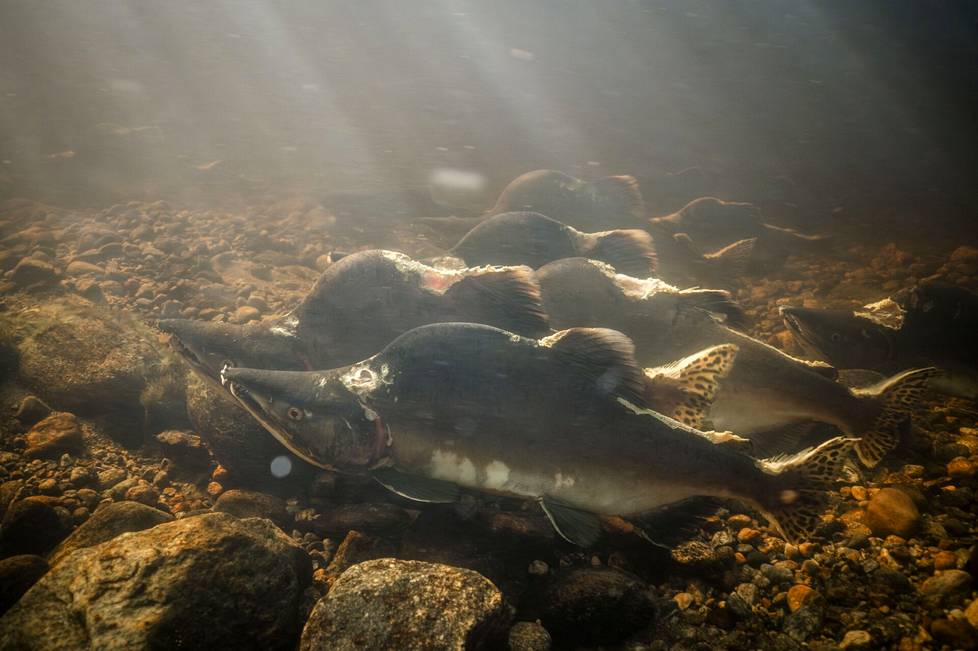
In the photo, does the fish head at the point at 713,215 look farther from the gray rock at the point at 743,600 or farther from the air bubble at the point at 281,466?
the air bubble at the point at 281,466

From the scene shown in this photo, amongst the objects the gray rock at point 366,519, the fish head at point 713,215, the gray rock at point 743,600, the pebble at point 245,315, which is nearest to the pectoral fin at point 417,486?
the gray rock at point 366,519

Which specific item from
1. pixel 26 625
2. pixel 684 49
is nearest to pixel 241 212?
pixel 26 625

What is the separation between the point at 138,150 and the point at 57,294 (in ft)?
39.9

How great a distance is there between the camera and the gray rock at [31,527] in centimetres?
284

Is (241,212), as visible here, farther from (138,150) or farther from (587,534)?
(587,534)

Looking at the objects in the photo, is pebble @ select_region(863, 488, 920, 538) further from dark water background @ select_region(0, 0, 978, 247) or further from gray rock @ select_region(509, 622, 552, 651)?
dark water background @ select_region(0, 0, 978, 247)

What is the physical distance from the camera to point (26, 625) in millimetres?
2002

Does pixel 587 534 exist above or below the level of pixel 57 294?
above

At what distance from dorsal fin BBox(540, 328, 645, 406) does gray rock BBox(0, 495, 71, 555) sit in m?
3.60

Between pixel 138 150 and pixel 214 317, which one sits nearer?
pixel 214 317

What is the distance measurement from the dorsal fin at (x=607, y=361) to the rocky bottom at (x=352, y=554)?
40.7 inches

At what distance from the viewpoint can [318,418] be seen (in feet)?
9.55

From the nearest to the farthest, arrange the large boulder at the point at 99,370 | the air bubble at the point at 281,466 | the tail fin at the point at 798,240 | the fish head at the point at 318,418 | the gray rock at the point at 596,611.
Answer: the gray rock at the point at 596,611 → the fish head at the point at 318,418 → the air bubble at the point at 281,466 → the large boulder at the point at 99,370 → the tail fin at the point at 798,240

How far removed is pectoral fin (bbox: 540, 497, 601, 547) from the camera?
2.68m
